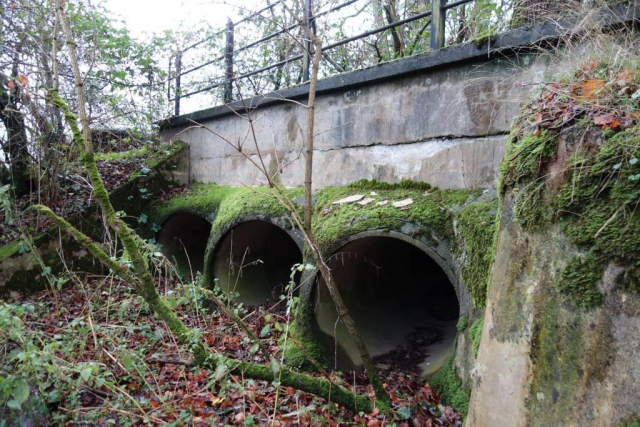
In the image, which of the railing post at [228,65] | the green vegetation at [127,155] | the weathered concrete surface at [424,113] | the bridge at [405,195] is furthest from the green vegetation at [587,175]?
the green vegetation at [127,155]

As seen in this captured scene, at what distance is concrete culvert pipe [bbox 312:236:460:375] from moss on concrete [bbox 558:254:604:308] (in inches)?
109

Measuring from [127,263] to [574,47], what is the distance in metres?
3.77

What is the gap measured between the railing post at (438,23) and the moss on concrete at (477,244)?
69.7 inches

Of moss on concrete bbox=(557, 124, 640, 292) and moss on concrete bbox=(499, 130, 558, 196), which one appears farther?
moss on concrete bbox=(499, 130, 558, 196)

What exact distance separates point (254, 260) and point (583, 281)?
5.70 m

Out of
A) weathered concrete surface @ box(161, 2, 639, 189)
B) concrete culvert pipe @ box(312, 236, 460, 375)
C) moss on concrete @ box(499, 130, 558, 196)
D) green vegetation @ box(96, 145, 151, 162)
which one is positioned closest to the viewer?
moss on concrete @ box(499, 130, 558, 196)

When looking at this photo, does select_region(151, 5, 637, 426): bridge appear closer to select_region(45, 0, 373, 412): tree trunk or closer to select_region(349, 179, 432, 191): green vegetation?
select_region(349, 179, 432, 191): green vegetation

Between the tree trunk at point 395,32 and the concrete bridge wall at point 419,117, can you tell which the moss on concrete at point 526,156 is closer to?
the concrete bridge wall at point 419,117

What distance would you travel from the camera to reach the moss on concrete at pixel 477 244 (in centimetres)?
337

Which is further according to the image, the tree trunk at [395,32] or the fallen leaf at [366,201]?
the tree trunk at [395,32]

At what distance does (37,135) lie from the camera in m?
6.68

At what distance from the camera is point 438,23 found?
4.48 meters

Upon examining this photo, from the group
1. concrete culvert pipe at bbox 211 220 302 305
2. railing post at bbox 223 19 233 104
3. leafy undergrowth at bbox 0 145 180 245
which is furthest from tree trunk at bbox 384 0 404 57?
leafy undergrowth at bbox 0 145 180 245

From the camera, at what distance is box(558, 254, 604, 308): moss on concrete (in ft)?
6.27
